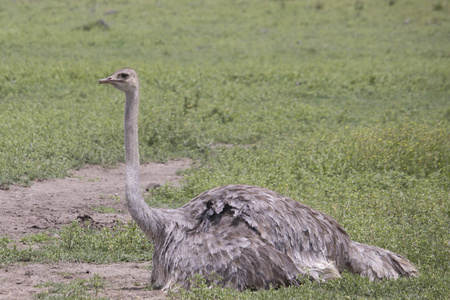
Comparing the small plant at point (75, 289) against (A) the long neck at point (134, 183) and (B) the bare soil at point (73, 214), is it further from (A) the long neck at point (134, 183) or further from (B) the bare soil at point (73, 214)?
(A) the long neck at point (134, 183)

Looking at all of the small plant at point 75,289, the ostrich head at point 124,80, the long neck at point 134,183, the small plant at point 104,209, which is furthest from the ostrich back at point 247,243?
the small plant at point 104,209

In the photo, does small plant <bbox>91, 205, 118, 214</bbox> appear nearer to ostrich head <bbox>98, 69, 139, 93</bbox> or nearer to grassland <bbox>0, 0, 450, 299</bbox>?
grassland <bbox>0, 0, 450, 299</bbox>

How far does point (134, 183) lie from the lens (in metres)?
4.80

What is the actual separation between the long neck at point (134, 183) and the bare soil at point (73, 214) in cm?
51

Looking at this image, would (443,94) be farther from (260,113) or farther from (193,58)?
(193,58)

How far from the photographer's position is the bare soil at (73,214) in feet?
16.1

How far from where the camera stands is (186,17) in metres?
20.6

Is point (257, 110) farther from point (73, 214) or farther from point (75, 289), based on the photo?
point (75, 289)

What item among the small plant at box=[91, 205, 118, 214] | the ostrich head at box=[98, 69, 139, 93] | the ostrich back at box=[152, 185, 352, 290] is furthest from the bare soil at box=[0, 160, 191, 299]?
the ostrich head at box=[98, 69, 139, 93]

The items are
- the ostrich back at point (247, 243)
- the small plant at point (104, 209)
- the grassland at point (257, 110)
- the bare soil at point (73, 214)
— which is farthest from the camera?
the small plant at point (104, 209)

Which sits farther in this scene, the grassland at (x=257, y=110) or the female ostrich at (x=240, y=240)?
the grassland at (x=257, y=110)

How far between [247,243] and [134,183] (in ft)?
3.13

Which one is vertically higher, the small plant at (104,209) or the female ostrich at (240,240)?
the female ostrich at (240,240)

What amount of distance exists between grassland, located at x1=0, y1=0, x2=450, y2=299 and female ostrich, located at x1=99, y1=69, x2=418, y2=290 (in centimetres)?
A: 23
